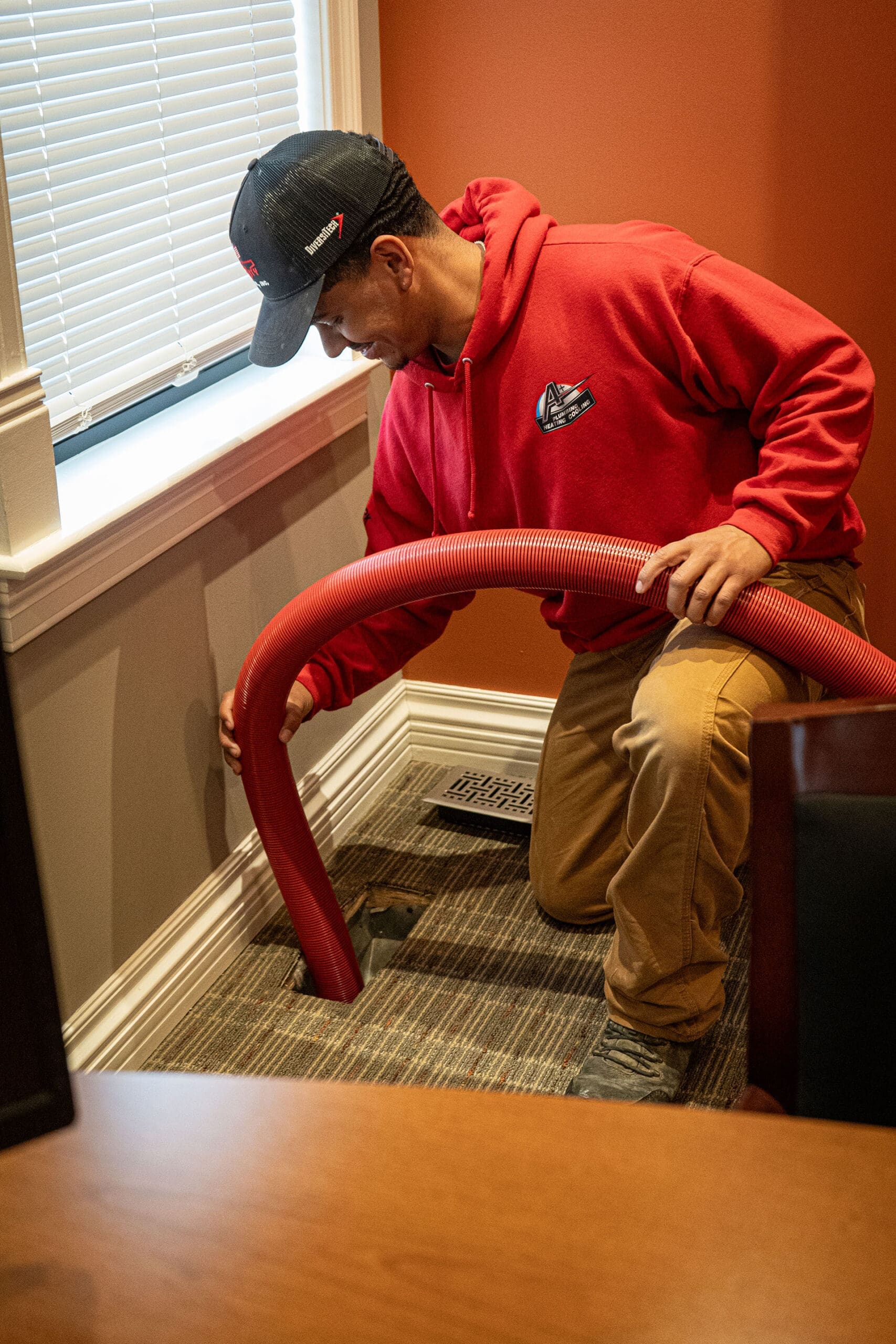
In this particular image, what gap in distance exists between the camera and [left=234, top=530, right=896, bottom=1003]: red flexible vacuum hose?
5.78ft

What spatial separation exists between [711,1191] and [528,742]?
218 cm

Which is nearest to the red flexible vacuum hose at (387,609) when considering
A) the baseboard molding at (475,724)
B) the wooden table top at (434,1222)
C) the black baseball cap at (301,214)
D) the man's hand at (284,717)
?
the man's hand at (284,717)

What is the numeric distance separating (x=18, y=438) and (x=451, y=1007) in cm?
120

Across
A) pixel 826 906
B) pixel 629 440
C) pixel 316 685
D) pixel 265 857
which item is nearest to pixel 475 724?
pixel 265 857

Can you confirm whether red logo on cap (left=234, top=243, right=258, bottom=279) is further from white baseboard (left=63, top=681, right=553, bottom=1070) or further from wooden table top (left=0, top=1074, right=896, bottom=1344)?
wooden table top (left=0, top=1074, right=896, bottom=1344)

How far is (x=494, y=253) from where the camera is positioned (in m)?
1.98

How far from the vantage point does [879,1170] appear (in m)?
0.76

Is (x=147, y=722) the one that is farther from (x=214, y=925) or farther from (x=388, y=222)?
(x=388, y=222)

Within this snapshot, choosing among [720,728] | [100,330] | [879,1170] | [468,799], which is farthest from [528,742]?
[879,1170]

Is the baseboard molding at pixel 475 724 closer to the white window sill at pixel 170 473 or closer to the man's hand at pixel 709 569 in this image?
the white window sill at pixel 170 473

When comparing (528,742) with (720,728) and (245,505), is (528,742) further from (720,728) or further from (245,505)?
(720,728)

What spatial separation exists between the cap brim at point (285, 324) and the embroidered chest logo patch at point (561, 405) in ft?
1.30

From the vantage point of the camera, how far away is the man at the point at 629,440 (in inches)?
70.4

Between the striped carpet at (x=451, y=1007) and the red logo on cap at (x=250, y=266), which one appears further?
the striped carpet at (x=451, y=1007)
